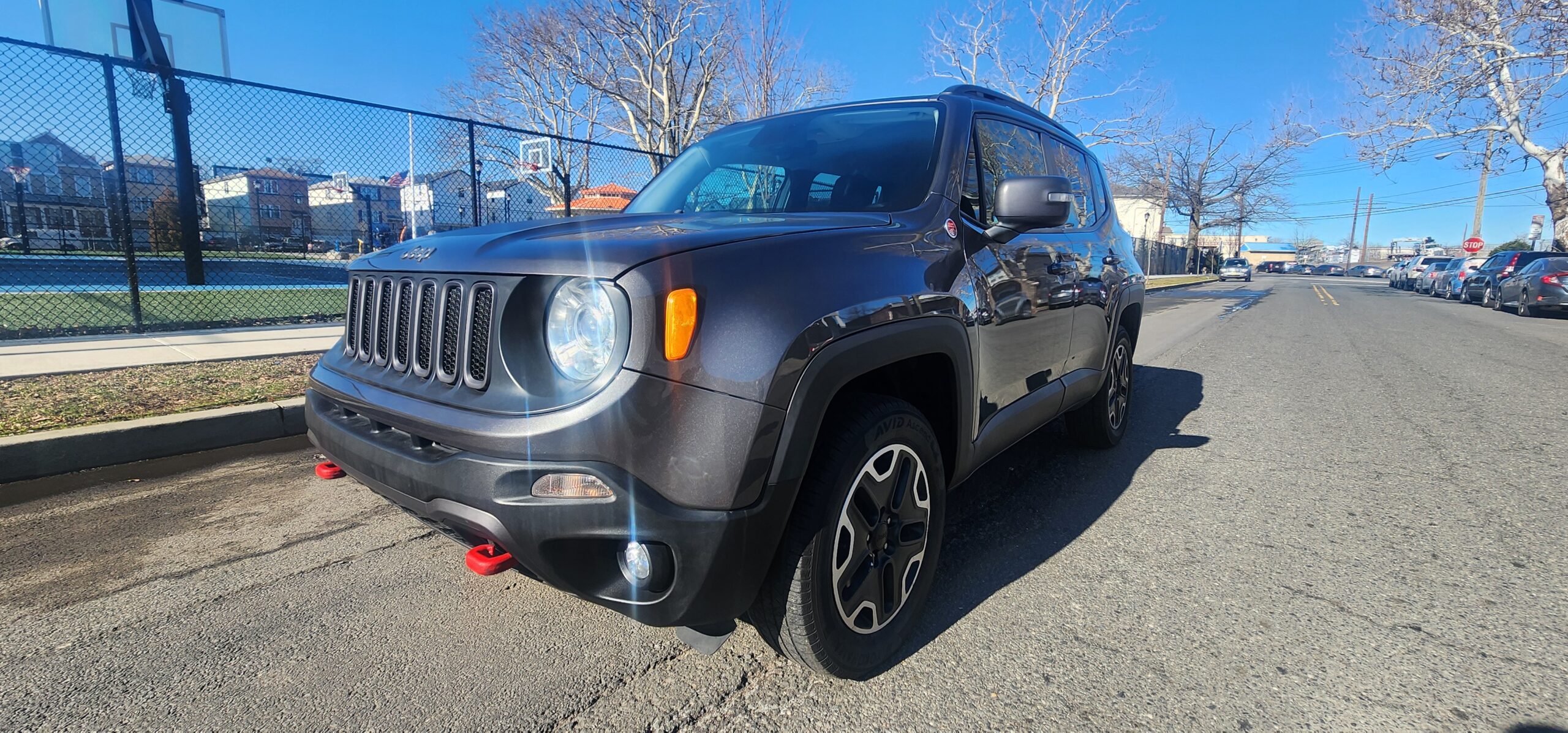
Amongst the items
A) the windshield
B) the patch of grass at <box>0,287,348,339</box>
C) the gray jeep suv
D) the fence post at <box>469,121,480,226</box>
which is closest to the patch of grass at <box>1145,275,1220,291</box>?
the fence post at <box>469,121,480,226</box>

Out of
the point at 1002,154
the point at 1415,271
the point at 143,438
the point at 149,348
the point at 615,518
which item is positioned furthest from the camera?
the point at 1415,271

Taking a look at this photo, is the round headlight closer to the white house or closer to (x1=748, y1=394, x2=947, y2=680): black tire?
(x1=748, y1=394, x2=947, y2=680): black tire

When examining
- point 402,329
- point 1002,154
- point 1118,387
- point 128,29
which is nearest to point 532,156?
point 128,29

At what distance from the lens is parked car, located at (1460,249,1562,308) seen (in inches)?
772

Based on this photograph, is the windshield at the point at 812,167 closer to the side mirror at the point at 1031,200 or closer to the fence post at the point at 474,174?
the side mirror at the point at 1031,200

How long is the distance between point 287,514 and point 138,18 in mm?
6337

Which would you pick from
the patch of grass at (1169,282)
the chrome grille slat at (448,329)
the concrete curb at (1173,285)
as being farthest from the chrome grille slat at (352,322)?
the patch of grass at (1169,282)

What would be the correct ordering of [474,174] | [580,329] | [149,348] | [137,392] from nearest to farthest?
[580,329]
[137,392]
[149,348]
[474,174]

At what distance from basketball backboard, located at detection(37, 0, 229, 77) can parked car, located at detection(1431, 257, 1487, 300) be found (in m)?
31.1

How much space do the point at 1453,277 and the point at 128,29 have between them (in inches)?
1373

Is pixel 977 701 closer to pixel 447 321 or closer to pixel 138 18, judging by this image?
pixel 447 321

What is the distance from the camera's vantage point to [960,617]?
250cm

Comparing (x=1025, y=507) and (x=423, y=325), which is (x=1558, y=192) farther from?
(x=423, y=325)

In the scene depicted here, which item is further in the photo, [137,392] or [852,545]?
[137,392]
